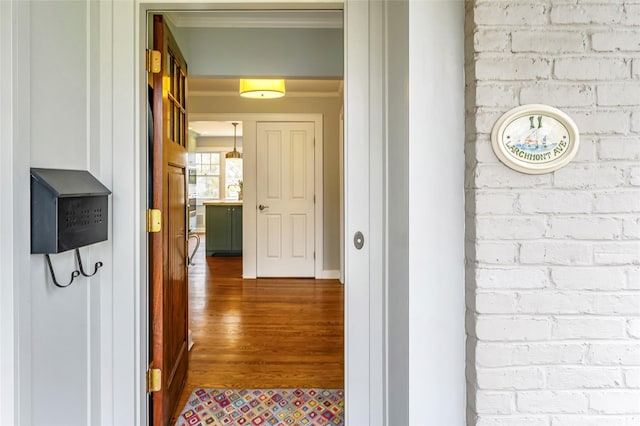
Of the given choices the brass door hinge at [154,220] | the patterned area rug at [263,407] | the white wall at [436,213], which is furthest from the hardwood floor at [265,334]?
the white wall at [436,213]

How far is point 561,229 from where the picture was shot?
4.09 feet

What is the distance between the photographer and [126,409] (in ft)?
5.49

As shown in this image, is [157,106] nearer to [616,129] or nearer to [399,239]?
[399,239]

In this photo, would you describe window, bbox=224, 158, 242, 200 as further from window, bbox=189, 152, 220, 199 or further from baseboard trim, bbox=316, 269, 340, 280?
baseboard trim, bbox=316, 269, 340, 280

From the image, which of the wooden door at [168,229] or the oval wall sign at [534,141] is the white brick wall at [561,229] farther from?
the wooden door at [168,229]

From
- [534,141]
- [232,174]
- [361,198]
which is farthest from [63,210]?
[232,174]

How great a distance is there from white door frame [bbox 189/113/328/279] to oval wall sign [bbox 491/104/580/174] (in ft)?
13.9

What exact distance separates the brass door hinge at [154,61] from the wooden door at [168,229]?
0.03 m

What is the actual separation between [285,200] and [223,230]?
234 centimetres

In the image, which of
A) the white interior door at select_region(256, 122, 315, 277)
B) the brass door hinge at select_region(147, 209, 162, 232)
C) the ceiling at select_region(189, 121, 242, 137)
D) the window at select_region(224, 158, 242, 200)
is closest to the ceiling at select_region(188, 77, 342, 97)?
the white interior door at select_region(256, 122, 315, 277)

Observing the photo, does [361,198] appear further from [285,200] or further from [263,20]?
[285,200]

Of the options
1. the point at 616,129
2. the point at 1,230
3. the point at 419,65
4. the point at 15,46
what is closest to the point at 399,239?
the point at 419,65

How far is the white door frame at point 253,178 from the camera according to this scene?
535 centimetres

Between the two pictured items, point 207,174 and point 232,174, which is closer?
point 232,174
